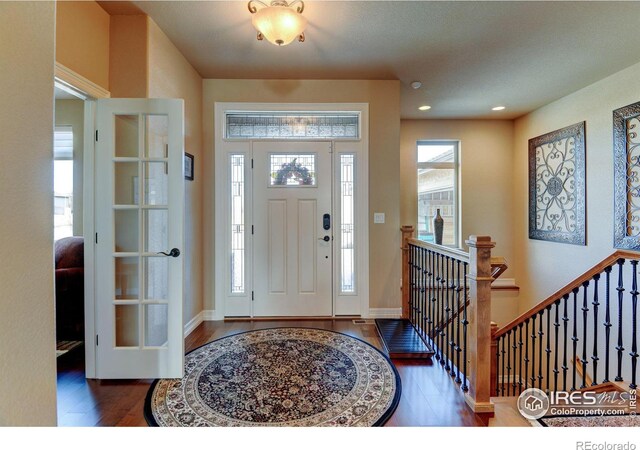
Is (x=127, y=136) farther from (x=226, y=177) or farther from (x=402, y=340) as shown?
(x=402, y=340)

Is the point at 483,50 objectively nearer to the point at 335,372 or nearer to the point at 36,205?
the point at 335,372

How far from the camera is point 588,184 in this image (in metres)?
3.52

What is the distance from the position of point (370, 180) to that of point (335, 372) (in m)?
2.06

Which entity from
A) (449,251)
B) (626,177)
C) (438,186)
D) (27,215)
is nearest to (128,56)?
(27,215)

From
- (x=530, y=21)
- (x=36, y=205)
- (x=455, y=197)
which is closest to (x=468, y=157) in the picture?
(x=455, y=197)

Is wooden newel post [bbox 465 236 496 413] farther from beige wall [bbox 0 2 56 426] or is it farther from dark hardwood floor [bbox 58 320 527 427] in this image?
beige wall [bbox 0 2 56 426]

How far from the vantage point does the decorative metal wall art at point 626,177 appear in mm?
2990

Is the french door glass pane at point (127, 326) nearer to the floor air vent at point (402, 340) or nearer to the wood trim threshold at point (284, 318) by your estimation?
the wood trim threshold at point (284, 318)

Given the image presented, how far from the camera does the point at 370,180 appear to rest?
11.0ft

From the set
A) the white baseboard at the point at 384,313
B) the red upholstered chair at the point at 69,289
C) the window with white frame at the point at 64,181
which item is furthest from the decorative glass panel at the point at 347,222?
the window with white frame at the point at 64,181

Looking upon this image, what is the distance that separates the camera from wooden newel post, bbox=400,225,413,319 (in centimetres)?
327

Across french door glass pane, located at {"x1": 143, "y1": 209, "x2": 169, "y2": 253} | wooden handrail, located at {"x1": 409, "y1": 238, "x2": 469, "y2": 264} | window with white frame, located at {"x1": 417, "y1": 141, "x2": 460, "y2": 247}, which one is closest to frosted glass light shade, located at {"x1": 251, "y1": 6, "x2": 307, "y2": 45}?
french door glass pane, located at {"x1": 143, "y1": 209, "x2": 169, "y2": 253}
